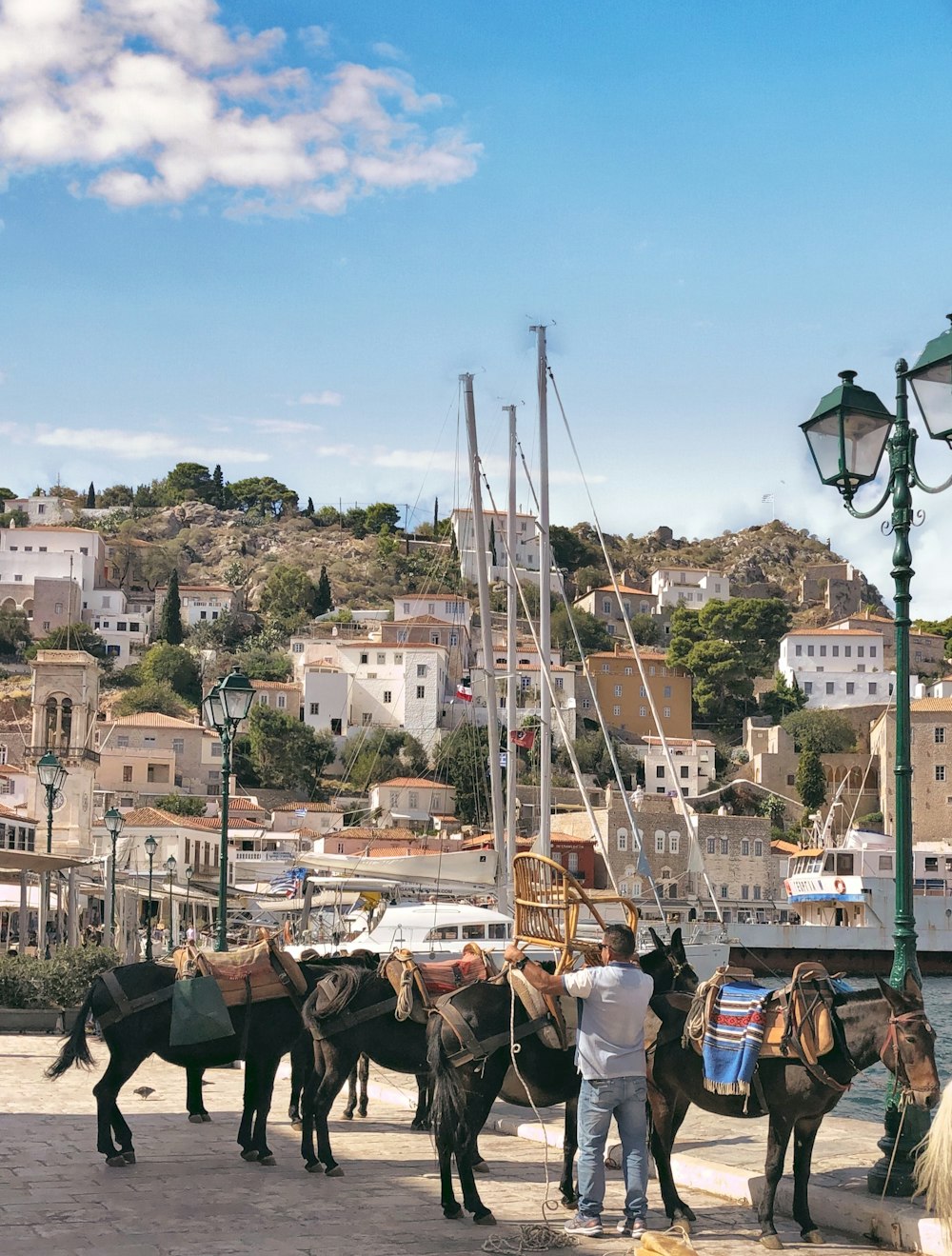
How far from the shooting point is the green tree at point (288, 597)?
136m

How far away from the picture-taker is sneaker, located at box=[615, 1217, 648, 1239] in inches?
329

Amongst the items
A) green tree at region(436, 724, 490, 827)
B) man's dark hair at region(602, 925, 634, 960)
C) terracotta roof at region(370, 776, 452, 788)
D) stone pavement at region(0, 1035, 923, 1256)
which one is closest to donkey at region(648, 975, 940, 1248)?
stone pavement at region(0, 1035, 923, 1256)

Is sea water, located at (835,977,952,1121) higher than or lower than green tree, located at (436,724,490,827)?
lower

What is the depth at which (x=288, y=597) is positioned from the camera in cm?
13788

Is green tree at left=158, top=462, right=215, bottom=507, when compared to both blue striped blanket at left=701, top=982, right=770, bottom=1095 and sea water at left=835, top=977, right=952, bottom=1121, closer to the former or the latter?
sea water at left=835, top=977, right=952, bottom=1121

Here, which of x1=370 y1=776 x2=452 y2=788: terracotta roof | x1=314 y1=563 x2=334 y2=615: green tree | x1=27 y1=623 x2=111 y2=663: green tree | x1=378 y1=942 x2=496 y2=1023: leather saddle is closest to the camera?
x1=378 y1=942 x2=496 y2=1023: leather saddle

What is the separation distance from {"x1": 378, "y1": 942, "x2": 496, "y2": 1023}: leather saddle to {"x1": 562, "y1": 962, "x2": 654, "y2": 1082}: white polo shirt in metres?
1.73

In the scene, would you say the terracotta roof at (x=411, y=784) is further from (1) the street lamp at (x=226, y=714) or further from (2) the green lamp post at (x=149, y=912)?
(1) the street lamp at (x=226, y=714)

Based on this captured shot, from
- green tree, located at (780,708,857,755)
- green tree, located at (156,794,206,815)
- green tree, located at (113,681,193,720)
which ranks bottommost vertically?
green tree, located at (156,794,206,815)

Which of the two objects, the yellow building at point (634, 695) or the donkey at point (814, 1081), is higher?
the yellow building at point (634, 695)

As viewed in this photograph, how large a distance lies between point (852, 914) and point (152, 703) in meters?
58.1

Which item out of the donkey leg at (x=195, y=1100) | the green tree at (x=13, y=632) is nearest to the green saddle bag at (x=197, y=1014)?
the donkey leg at (x=195, y=1100)

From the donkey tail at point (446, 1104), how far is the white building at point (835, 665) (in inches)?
4415

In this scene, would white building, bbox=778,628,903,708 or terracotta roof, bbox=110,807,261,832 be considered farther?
white building, bbox=778,628,903,708
